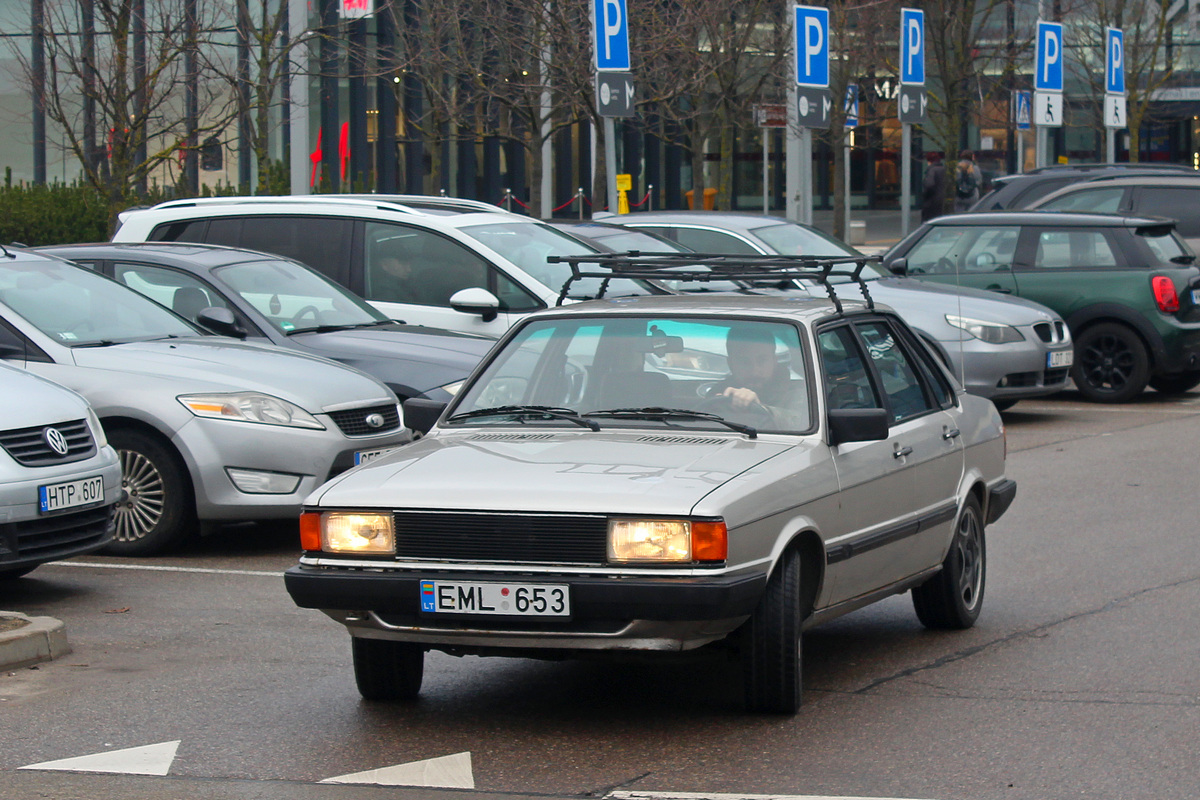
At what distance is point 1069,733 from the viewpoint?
5699 millimetres

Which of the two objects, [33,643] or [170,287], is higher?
[170,287]

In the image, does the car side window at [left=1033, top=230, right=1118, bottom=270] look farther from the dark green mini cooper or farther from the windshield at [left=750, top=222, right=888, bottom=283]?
the windshield at [left=750, top=222, right=888, bottom=283]

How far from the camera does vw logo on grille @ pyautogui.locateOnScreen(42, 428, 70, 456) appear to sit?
7695mm

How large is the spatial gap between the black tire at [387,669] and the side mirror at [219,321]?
466 centimetres

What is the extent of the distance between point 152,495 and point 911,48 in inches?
591

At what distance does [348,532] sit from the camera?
221 inches

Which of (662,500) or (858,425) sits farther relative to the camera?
(858,425)

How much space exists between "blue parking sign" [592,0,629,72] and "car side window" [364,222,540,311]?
633 cm

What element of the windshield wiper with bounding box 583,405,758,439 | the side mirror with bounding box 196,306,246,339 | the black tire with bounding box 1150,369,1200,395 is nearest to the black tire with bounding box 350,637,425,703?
the windshield wiper with bounding box 583,405,758,439

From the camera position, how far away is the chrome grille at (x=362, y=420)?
368 inches

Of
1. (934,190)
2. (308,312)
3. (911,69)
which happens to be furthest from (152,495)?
(934,190)

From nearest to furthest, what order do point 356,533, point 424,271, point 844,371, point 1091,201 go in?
point 356,533 < point 844,371 < point 424,271 < point 1091,201

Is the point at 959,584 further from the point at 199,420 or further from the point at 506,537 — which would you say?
the point at 199,420

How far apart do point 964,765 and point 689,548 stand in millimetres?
1052
